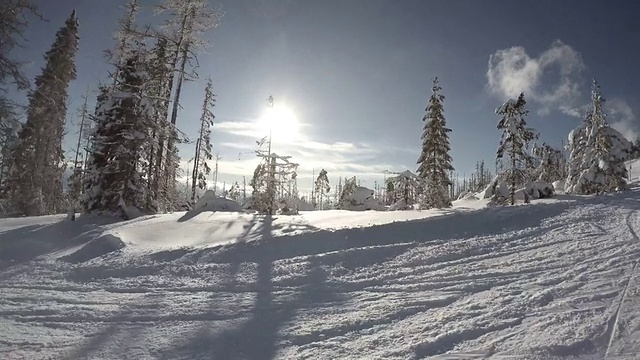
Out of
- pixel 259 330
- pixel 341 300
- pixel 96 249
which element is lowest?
pixel 259 330

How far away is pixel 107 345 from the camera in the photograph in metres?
4.38

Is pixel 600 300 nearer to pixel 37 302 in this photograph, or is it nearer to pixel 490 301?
pixel 490 301

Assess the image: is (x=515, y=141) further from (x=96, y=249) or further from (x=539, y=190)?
(x=96, y=249)

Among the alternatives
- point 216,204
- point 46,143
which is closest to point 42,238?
point 216,204

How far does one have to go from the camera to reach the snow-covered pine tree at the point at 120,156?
1354cm

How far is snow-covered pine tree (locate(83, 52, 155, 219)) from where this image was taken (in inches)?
533

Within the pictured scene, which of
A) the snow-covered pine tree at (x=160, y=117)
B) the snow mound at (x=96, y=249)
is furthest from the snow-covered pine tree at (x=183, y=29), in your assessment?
the snow mound at (x=96, y=249)

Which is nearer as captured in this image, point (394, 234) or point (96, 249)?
point (96, 249)

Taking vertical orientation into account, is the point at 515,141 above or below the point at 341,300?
above

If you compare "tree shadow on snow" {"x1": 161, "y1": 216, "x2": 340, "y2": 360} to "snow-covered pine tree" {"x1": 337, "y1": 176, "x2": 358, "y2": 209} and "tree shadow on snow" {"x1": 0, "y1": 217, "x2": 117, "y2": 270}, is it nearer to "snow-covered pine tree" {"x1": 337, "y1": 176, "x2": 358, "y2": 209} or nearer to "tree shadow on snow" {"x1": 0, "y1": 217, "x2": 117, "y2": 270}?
"tree shadow on snow" {"x1": 0, "y1": 217, "x2": 117, "y2": 270}

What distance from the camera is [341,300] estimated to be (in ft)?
19.7

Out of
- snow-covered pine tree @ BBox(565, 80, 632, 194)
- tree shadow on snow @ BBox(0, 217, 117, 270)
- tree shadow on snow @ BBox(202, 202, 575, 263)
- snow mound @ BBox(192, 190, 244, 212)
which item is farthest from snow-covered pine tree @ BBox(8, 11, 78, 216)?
snow-covered pine tree @ BBox(565, 80, 632, 194)

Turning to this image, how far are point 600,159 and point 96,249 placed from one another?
26.7 metres

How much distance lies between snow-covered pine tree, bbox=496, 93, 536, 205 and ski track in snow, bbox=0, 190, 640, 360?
12045mm
